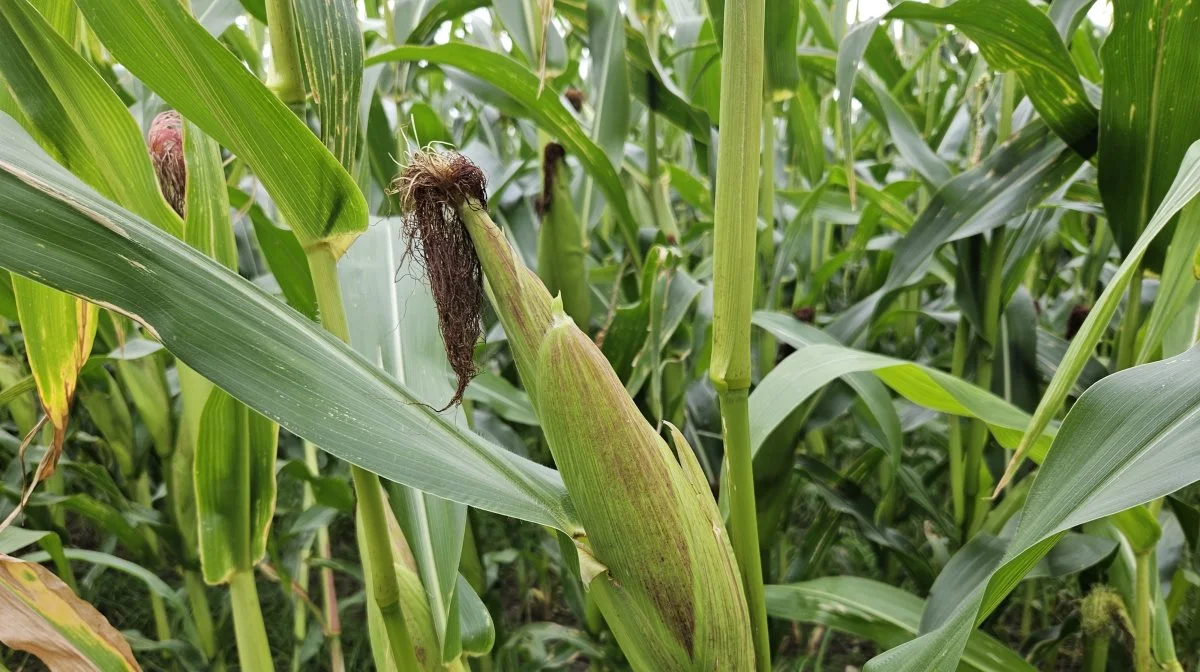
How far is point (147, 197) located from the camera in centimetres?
66

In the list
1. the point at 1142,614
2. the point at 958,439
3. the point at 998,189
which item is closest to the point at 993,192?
the point at 998,189

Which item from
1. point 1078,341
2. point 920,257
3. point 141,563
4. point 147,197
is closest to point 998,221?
point 920,257

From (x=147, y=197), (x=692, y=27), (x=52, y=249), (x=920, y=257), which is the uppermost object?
(x=692, y=27)

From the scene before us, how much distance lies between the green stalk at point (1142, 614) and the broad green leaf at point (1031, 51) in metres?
0.49

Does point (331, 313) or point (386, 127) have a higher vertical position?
point (386, 127)

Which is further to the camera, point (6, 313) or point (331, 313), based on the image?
point (6, 313)

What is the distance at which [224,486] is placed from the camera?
2.55 feet

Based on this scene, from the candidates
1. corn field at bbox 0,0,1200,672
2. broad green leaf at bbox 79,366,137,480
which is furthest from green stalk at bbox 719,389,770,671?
broad green leaf at bbox 79,366,137,480

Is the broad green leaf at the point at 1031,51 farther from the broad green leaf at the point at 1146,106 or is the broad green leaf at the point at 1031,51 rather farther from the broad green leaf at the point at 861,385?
the broad green leaf at the point at 861,385

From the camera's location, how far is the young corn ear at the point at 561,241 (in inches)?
44.7

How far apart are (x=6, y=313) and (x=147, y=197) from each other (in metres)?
0.45

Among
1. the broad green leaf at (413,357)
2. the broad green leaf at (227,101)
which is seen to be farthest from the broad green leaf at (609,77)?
the broad green leaf at (227,101)

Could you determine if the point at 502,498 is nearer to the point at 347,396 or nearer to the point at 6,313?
the point at 347,396

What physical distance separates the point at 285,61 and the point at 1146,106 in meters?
0.86
